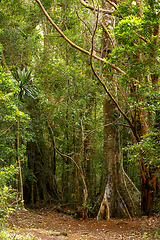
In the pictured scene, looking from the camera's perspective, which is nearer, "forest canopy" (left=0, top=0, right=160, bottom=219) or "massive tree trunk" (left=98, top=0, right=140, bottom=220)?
"forest canopy" (left=0, top=0, right=160, bottom=219)

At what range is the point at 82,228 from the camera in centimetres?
820

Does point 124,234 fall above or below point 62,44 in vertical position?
below

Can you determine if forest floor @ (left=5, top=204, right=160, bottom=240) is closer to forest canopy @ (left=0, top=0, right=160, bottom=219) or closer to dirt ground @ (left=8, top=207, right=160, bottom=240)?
dirt ground @ (left=8, top=207, right=160, bottom=240)

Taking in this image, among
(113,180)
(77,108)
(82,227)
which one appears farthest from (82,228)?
(77,108)

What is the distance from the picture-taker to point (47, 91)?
429 inches

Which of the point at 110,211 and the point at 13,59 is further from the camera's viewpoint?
the point at 13,59

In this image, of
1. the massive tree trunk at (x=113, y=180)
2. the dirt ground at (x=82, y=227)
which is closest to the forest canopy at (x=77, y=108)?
the massive tree trunk at (x=113, y=180)

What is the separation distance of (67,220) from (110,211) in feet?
5.92

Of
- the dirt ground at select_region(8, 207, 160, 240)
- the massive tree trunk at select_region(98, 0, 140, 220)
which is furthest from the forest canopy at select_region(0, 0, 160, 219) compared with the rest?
the dirt ground at select_region(8, 207, 160, 240)

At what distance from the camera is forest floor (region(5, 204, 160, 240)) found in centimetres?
647

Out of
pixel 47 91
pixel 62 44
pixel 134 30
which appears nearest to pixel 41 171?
pixel 47 91

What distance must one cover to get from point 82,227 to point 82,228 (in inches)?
5.0

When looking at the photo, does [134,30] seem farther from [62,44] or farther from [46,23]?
[46,23]

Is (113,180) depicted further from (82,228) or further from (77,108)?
(77,108)
